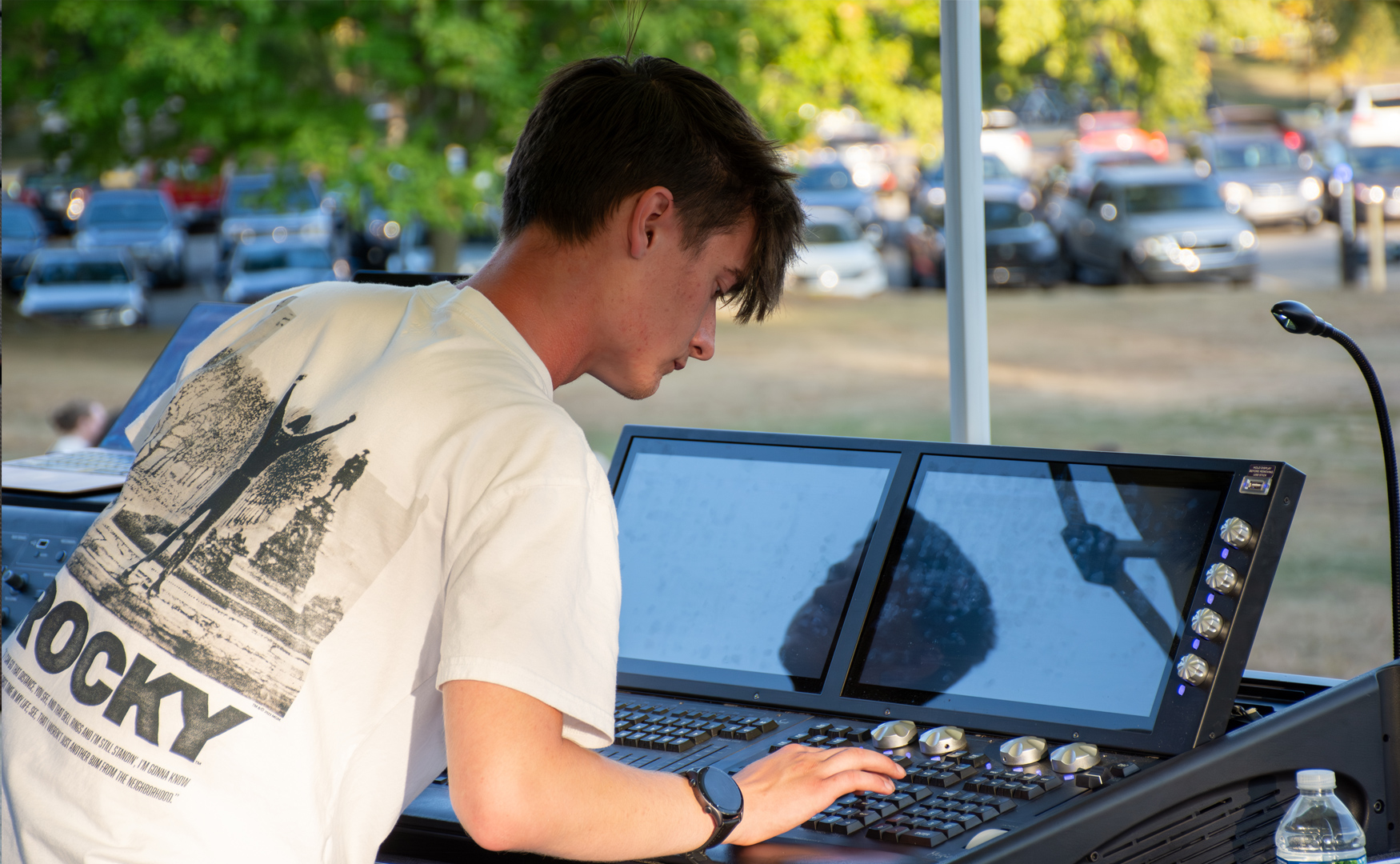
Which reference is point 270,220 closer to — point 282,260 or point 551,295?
point 282,260

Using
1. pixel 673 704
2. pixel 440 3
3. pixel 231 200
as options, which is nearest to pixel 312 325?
pixel 673 704

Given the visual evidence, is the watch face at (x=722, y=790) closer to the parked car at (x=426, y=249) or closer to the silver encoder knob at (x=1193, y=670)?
the silver encoder knob at (x=1193, y=670)

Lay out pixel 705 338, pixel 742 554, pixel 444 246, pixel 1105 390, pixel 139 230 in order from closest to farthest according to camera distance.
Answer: pixel 705 338 → pixel 742 554 → pixel 1105 390 → pixel 444 246 → pixel 139 230

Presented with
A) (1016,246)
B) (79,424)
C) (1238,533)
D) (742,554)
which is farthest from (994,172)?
(1238,533)

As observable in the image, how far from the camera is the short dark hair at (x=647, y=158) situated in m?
1.26

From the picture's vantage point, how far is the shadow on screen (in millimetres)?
1584

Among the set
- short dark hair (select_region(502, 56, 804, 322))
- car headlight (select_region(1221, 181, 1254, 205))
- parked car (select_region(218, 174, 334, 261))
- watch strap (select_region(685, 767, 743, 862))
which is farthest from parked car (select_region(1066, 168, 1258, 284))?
watch strap (select_region(685, 767, 743, 862))

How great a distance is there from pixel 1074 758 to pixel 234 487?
82 centimetres

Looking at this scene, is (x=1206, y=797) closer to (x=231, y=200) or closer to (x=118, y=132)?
(x=118, y=132)

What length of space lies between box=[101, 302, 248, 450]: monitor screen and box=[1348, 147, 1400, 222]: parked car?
17185 mm

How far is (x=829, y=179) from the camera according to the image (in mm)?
20266

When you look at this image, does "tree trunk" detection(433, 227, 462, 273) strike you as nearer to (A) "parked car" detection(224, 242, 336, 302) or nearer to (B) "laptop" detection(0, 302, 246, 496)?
→ (A) "parked car" detection(224, 242, 336, 302)

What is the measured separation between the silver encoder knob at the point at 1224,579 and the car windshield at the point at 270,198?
10.6 metres

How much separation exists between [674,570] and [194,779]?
848 mm
